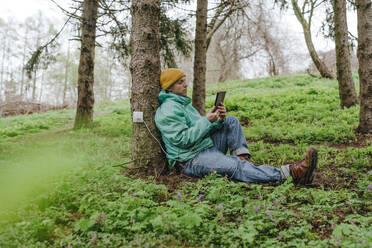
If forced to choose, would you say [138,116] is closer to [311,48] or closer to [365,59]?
[365,59]

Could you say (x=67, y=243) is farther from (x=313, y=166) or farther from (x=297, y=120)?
(x=297, y=120)

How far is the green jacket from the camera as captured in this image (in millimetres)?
3287

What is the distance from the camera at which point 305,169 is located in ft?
9.95

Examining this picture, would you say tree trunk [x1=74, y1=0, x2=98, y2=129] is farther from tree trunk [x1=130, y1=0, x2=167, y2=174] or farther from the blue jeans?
the blue jeans

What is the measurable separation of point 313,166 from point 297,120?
4.69 meters

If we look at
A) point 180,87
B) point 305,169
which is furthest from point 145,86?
point 305,169

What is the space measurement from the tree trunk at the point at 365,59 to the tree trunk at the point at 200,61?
334 cm

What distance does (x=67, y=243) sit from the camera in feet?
7.14

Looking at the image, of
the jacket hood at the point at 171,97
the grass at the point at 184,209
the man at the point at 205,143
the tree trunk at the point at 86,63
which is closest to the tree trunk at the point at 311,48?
the tree trunk at the point at 86,63

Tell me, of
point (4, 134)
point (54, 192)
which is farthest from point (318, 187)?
point (4, 134)

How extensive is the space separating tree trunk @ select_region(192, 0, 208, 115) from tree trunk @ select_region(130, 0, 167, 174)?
2919 millimetres

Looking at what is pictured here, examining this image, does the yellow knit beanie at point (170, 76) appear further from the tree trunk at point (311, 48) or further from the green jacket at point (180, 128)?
the tree trunk at point (311, 48)

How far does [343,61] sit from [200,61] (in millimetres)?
4258

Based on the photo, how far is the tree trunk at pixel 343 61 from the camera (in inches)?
294
